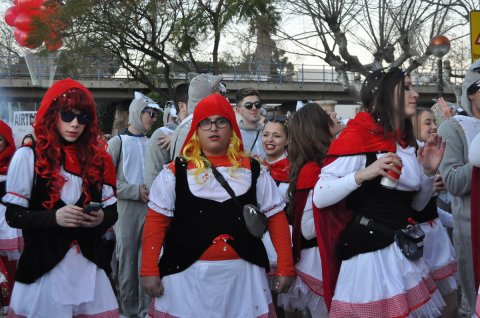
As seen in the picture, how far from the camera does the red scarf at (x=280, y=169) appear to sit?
598 cm

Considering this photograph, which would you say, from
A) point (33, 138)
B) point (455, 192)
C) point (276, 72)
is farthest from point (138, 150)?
point (276, 72)

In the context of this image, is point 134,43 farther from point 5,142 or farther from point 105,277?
point 105,277

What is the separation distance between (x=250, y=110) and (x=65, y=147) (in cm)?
Answer: 346

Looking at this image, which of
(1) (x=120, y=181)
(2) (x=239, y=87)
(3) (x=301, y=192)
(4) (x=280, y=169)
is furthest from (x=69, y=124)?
(2) (x=239, y=87)

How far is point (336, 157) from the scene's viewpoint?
13.6ft

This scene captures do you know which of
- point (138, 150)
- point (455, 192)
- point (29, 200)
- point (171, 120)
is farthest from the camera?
point (171, 120)

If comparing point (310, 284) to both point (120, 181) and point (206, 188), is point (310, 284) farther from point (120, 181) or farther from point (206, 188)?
point (120, 181)

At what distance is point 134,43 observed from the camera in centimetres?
2041

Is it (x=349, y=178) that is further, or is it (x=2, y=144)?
(x=2, y=144)

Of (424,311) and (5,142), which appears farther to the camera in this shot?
(5,142)

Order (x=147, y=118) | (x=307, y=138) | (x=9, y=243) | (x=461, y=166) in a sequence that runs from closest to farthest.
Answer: (x=461, y=166) → (x=307, y=138) → (x=9, y=243) → (x=147, y=118)

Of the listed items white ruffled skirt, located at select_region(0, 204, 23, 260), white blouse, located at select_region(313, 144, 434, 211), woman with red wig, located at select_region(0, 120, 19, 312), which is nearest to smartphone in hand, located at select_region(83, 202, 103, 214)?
white blouse, located at select_region(313, 144, 434, 211)

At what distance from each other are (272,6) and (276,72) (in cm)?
2369

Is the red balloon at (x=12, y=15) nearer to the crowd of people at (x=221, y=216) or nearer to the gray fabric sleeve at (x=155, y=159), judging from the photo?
the gray fabric sleeve at (x=155, y=159)
